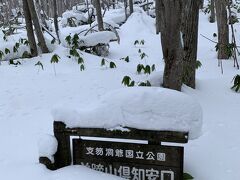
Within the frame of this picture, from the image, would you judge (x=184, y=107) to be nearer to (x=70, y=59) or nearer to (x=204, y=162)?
(x=204, y=162)

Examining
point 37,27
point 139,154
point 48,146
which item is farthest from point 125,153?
point 37,27

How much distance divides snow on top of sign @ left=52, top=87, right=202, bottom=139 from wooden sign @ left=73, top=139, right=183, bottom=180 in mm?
185

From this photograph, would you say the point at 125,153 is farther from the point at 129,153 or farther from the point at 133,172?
the point at 133,172

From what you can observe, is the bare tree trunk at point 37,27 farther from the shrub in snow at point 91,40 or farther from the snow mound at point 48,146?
the snow mound at point 48,146

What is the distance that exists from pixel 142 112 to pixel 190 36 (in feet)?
10.5

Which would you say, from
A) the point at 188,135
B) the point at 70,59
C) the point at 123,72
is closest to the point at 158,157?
the point at 188,135

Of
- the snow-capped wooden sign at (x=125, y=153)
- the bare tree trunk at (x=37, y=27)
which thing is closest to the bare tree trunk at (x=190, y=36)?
the snow-capped wooden sign at (x=125, y=153)

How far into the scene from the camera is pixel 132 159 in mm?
2881

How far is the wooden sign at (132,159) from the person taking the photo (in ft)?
9.16

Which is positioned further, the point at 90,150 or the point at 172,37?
the point at 172,37

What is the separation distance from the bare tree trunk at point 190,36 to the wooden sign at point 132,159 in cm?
311

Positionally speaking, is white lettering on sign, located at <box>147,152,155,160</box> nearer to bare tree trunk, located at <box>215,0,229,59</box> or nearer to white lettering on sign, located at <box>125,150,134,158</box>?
white lettering on sign, located at <box>125,150,134,158</box>

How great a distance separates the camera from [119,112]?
9.35 feet

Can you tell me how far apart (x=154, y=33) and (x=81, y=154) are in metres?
16.4
